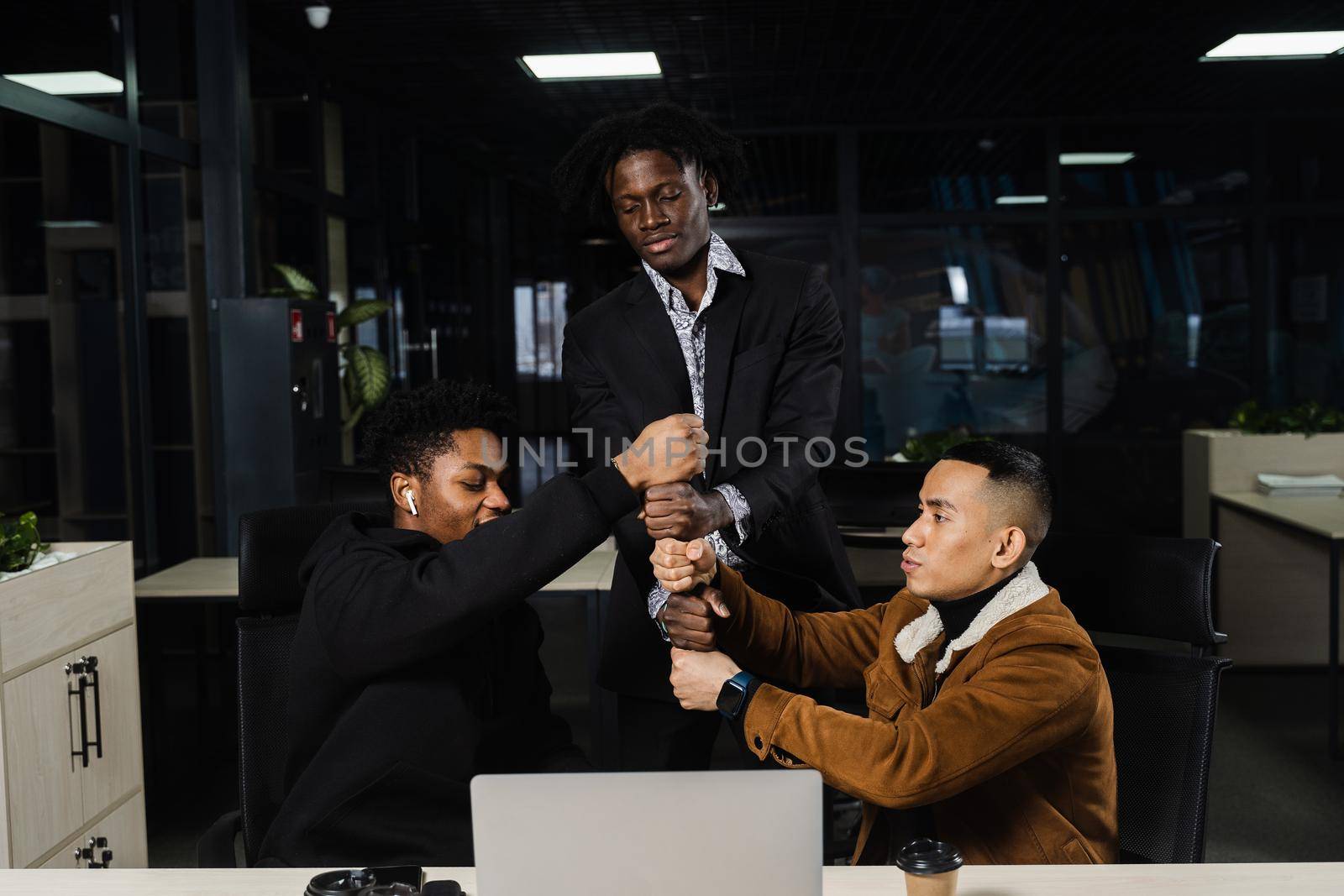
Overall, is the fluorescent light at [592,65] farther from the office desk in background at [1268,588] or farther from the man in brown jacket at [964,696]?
the man in brown jacket at [964,696]

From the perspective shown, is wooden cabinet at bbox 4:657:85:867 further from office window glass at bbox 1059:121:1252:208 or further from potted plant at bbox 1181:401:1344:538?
office window glass at bbox 1059:121:1252:208

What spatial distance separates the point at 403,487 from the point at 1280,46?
675 cm

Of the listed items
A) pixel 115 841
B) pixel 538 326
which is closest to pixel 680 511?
pixel 115 841

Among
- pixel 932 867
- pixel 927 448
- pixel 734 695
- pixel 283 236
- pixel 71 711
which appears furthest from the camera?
pixel 283 236

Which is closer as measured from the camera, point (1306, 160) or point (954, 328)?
point (1306, 160)

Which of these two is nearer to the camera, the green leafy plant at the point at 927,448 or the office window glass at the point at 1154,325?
the green leafy plant at the point at 927,448

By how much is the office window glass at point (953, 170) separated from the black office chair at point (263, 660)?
714 centimetres

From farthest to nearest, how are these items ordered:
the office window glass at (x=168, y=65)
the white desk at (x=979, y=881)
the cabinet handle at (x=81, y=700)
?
the office window glass at (x=168, y=65) → the cabinet handle at (x=81, y=700) → the white desk at (x=979, y=881)

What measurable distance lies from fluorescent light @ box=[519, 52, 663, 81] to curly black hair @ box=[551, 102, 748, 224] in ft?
15.9

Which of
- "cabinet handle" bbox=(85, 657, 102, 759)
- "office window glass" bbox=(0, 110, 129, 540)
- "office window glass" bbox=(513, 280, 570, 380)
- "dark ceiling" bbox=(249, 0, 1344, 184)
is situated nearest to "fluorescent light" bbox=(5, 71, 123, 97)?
"office window glass" bbox=(0, 110, 129, 540)

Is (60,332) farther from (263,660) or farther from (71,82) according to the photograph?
(263,660)

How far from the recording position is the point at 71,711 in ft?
8.81

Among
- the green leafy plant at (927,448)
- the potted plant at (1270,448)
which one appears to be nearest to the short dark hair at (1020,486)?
the green leafy plant at (927,448)

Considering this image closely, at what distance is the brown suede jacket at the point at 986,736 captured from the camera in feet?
5.05
